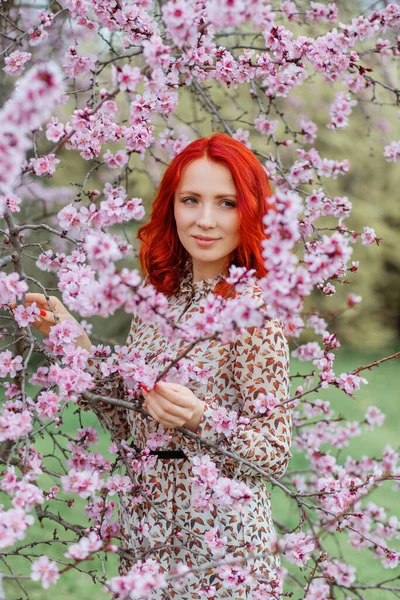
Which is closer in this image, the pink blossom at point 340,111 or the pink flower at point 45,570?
the pink flower at point 45,570

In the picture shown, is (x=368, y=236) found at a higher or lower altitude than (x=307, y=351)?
higher

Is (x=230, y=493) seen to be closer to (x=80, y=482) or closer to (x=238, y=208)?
(x=80, y=482)

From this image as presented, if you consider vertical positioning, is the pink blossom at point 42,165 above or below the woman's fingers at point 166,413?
above

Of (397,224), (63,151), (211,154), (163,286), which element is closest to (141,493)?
(163,286)

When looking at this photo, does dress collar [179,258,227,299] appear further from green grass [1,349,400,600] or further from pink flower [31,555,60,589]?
pink flower [31,555,60,589]

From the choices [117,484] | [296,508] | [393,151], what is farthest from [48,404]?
[296,508]

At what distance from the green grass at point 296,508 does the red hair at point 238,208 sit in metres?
0.55

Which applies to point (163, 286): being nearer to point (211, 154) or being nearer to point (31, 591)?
point (211, 154)

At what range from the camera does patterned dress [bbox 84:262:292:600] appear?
169 cm

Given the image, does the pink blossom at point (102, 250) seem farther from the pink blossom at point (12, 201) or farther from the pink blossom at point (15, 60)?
the pink blossom at point (15, 60)

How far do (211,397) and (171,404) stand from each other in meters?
0.19

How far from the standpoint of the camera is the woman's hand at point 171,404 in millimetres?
1587

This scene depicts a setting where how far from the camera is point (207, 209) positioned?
Result: 181cm

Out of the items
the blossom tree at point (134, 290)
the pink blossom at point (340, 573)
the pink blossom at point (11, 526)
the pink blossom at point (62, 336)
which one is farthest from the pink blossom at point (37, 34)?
the pink blossom at point (340, 573)
